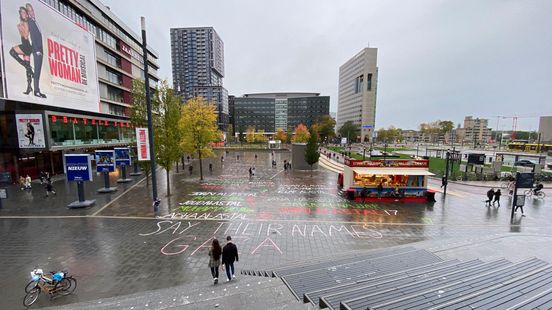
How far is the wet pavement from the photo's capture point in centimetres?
885

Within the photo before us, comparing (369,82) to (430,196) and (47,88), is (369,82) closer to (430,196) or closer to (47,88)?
(430,196)

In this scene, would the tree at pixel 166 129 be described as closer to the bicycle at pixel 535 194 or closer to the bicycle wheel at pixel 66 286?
the bicycle wheel at pixel 66 286

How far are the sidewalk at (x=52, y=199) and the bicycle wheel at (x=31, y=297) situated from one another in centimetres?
1015

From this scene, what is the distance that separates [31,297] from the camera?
23.9 feet

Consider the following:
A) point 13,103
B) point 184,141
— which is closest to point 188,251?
point 184,141

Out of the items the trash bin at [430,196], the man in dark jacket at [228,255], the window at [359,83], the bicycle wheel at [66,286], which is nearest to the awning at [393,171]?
the trash bin at [430,196]

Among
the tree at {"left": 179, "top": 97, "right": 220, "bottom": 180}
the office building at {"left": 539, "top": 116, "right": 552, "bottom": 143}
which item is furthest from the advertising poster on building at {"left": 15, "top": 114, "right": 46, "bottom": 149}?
the office building at {"left": 539, "top": 116, "right": 552, "bottom": 143}

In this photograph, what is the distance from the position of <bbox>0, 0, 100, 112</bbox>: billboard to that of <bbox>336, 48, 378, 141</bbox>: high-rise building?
115501mm

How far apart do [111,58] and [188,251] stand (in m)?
48.1

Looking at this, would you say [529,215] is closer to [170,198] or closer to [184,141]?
[170,198]

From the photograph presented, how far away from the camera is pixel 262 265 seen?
9.41 metres

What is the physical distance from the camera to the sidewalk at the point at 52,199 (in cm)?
1628

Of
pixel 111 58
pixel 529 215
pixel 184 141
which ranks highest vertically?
pixel 111 58

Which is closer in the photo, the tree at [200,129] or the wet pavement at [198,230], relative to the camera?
the wet pavement at [198,230]
